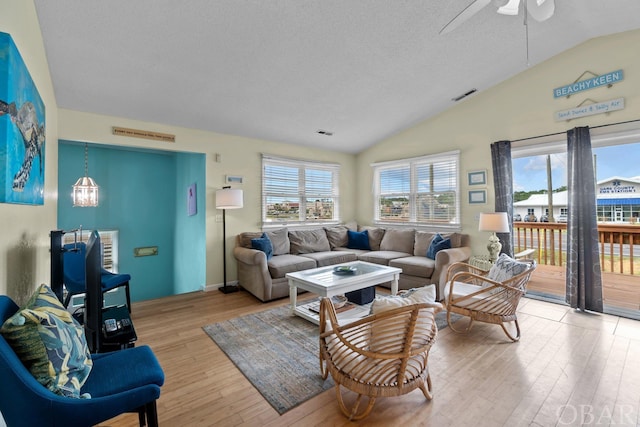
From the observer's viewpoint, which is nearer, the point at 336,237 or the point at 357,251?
the point at 357,251

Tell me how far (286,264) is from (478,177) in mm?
3344

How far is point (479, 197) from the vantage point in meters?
4.55

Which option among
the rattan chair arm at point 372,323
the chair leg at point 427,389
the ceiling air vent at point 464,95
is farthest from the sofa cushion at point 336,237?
the rattan chair arm at point 372,323

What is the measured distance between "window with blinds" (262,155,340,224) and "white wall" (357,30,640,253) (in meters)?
1.51

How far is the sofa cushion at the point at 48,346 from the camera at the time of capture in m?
1.05

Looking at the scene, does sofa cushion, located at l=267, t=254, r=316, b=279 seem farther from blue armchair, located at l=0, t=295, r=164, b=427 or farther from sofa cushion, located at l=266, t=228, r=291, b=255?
blue armchair, located at l=0, t=295, r=164, b=427

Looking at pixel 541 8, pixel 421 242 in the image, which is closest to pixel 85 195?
pixel 421 242

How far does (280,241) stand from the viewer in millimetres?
4840

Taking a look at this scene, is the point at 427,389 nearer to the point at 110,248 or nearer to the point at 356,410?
the point at 356,410

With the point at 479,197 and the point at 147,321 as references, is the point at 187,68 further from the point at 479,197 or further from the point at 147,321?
the point at 479,197

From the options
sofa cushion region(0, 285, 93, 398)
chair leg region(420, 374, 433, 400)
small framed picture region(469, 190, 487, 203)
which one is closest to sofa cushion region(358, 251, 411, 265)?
small framed picture region(469, 190, 487, 203)

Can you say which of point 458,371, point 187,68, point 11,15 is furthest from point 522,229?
point 11,15

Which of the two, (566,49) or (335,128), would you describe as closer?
(566,49)

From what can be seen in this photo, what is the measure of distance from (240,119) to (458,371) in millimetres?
4067
